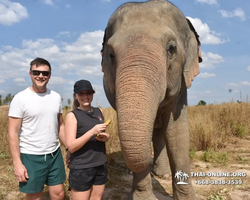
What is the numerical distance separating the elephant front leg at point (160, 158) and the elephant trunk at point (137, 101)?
93.6 inches

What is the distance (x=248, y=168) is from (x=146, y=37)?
363cm

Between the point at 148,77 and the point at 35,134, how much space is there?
4.71 feet

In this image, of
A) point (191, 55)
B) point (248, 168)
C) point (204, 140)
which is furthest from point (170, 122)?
point (204, 140)

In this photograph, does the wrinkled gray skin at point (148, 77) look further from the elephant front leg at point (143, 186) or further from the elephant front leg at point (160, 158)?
the elephant front leg at point (160, 158)

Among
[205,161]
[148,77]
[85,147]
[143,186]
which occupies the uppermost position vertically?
[148,77]

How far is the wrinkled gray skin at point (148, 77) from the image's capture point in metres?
1.78

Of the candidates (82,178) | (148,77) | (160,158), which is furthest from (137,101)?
(160,158)

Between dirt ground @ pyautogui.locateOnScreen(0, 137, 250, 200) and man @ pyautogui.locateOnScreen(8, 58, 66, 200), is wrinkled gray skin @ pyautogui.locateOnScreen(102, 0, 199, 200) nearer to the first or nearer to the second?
dirt ground @ pyautogui.locateOnScreen(0, 137, 250, 200)

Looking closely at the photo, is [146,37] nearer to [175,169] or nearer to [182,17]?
[182,17]

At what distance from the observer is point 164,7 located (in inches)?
99.6

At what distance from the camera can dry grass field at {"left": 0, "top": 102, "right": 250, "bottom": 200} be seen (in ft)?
11.7

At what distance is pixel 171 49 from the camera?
229 cm

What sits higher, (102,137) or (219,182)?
(102,137)

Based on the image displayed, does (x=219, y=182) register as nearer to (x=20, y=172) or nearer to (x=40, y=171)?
(x=40, y=171)
